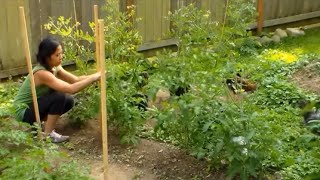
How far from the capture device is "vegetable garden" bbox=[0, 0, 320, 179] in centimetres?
365

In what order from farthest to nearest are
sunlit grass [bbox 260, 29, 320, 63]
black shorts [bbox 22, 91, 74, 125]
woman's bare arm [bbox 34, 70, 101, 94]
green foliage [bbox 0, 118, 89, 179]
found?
sunlit grass [bbox 260, 29, 320, 63]
black shorts [bbox 22, 91, 74, 125]
woman's bare arm [bbox 34, 70, 101, 94]
green foliage [bbox 0, 118, 89, 179]

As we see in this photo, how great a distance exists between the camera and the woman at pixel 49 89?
4.73m

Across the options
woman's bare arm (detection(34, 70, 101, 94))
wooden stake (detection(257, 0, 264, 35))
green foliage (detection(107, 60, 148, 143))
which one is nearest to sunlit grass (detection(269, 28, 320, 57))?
wooden stake (detection(257, 0, 264, 35))

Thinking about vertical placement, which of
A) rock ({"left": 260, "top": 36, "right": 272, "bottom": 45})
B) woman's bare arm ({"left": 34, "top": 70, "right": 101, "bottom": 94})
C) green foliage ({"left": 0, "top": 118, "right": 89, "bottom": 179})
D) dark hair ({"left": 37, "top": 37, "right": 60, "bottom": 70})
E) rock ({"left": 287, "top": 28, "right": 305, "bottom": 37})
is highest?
dark hair ({"left": 37, "top": 37, "right": 60, "bottom": 70})

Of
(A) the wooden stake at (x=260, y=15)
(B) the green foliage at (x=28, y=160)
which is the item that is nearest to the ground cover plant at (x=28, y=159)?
(B) the green foliage at (x=28, y=160)

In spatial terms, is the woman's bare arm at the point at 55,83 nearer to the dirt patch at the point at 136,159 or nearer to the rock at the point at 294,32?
the dirt patch at the point at 136,159

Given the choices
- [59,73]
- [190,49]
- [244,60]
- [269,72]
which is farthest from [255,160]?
[244,60]

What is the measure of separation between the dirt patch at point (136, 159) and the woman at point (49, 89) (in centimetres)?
23

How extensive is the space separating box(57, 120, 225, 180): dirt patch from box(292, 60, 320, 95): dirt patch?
2448mm

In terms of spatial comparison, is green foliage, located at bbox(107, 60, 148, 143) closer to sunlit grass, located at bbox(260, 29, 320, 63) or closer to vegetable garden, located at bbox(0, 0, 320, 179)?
vegetable garden, located at bbox(0, 0, 320, 179)

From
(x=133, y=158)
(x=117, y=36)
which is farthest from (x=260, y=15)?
(x=133, y=158)

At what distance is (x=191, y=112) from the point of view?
4227 mm

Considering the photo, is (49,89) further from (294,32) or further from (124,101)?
(294,32)

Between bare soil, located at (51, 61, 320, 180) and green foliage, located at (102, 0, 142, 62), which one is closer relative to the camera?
bare soil, located at (51, 61, 320, 180)
